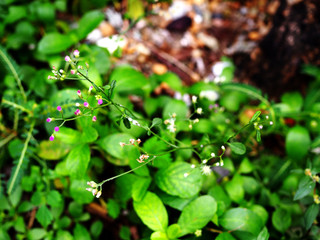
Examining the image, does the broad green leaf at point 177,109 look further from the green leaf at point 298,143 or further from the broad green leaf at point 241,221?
the green leaf at point 298,143

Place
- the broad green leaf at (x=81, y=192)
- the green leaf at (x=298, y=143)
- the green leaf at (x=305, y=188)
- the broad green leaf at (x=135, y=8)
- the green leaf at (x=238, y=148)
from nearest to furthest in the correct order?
the green leaf at (x=238, y=148) → the green leaf at (x=305, y=188) → the broad green leaf at (x=81, y=192) → the green leaf at (x=298, y=143) → the broad green leaf at (x=135, y=8)

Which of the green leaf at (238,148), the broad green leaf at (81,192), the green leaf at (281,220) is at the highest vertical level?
the green leaf at (238,148)

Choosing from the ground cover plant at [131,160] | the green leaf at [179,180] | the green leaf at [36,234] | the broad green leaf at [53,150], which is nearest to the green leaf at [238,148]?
the ground cover plant at [131,160]

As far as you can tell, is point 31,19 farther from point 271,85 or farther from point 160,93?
point 271,85

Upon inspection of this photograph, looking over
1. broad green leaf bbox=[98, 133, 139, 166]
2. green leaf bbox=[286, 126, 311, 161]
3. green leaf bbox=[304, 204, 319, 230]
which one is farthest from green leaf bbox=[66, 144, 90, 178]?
green leaf bbox=[286, 126, 311, 161]

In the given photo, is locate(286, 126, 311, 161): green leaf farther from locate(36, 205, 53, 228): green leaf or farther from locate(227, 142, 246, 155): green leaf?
locate(36, 205, 53, 228): green leaf

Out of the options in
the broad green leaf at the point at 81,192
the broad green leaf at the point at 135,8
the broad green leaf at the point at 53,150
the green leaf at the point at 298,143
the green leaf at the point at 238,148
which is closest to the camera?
the green leaf at the point at 238,148

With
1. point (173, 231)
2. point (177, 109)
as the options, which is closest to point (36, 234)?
point (173, 231)
